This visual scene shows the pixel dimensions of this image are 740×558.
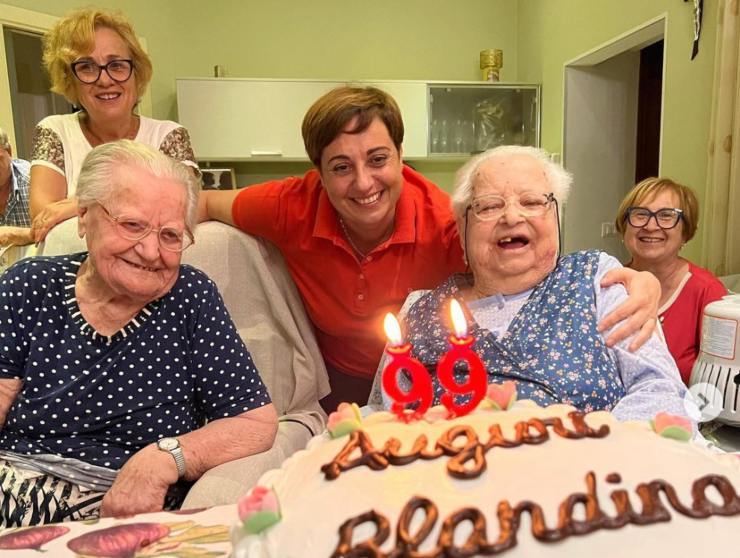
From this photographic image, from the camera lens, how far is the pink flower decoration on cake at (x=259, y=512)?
765 mm

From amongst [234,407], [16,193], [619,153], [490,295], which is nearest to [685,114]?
[619,153]

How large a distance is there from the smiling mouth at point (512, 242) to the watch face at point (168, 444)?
854mm

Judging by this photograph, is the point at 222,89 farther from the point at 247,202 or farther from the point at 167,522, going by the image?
the point at 167,522

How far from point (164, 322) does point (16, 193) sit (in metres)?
1.70

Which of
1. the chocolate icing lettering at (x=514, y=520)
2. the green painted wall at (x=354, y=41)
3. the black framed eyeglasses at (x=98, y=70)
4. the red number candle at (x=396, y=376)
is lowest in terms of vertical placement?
the chocolate icing lettering at (x=514, y=520)

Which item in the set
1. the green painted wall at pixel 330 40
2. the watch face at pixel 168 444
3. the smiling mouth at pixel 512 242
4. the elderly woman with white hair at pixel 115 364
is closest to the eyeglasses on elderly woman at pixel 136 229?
the elderly woman with white hair at pixel 115 364

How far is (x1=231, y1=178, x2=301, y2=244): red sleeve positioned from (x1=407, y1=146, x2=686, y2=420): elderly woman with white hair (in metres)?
0.54

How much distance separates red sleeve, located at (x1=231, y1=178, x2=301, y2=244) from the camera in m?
1.89

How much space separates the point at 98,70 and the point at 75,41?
0.10 meters

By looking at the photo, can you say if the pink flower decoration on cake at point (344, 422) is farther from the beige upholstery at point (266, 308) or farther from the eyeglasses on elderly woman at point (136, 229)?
the beige upholstery at point (266, 308)

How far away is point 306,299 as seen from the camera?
1942mm

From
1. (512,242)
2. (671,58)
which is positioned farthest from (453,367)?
(671,58)

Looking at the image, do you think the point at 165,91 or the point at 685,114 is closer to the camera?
the point at 685,114

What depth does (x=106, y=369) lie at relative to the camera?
1337 millimetres
